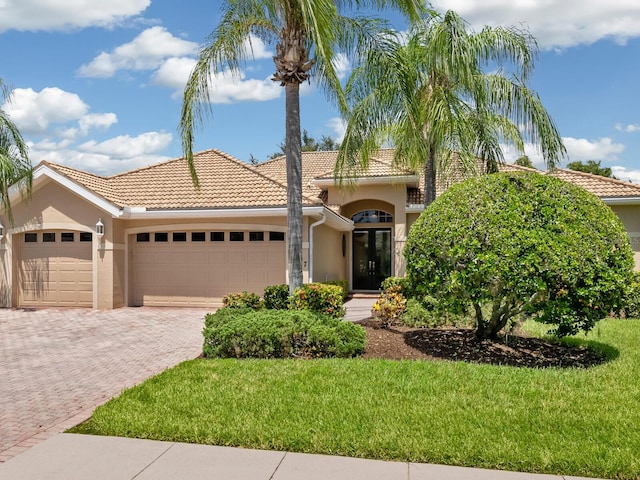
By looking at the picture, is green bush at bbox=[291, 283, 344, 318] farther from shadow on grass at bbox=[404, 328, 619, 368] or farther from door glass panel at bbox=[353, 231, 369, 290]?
door glass panel at bbox=[353, 231, 369, 290]

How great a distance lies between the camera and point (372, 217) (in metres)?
21.3

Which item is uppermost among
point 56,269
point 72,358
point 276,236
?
point 276,236

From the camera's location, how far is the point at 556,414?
5.46m

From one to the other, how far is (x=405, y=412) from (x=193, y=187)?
12852 mm

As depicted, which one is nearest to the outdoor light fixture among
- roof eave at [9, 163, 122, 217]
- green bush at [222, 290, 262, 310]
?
roof eave at [9, 163, 122, 217]

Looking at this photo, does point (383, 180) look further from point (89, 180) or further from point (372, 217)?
point (89, 180)

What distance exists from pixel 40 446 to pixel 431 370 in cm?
484

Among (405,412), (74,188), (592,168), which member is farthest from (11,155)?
(592,168)

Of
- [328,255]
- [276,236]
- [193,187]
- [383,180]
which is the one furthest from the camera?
[383,180]

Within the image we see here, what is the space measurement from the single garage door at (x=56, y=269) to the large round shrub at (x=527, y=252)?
38.4ft

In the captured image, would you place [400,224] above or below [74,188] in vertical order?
below

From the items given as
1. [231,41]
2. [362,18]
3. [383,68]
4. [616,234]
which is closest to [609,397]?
[616,234]

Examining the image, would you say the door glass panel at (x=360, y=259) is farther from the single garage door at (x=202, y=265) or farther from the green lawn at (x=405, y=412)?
the green lawn at (x=405, y=412)

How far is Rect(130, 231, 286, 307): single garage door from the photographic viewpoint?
15586mm
